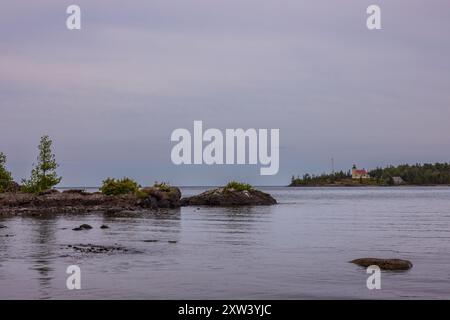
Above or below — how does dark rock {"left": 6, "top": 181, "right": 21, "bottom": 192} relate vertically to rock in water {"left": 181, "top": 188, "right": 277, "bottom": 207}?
above

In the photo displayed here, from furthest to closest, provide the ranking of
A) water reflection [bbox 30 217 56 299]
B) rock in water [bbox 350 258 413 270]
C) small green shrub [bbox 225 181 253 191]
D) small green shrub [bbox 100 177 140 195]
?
small green shrub [bbox 225 181 253 191], small green shrub [bbox 100 177 140 195], rock in water [bbox 350 258 413 270], water reflection [bbox 30 217 56 299]

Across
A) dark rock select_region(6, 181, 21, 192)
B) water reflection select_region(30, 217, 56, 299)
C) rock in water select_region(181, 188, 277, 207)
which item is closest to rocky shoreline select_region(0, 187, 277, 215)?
rock in water select_region(181, 188, 277, 207)

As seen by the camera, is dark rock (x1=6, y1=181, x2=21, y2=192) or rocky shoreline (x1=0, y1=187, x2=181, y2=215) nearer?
rocky shoreline (x1=0, y1=187, x2=181, y2=215)

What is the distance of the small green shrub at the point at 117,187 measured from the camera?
10456 centimetres

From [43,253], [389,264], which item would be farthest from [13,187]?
[389,264]

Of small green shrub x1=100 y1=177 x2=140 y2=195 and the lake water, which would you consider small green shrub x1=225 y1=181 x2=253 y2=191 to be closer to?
small green shrub x1=100 y1=177 x2=140 y2=195

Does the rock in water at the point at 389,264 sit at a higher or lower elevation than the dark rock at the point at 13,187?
lower

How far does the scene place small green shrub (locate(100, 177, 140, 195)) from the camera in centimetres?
10456

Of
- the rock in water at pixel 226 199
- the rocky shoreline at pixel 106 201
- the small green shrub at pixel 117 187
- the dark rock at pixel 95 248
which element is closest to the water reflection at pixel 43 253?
the dark rock at pixel 95 248

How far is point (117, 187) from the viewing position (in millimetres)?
104938

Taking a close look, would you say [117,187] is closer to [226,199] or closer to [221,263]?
[226,199]

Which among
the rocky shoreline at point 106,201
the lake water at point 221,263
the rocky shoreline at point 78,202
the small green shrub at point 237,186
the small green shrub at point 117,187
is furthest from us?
the small green shrub at point 237,186

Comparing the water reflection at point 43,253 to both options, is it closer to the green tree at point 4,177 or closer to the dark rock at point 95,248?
the dark rock at point 95,248

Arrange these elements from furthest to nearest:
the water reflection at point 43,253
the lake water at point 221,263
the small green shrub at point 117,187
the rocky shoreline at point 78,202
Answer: the small green shrub at point 117,187, the rocky shoreline at point 78,202, the water reflection at point 43,253, the lake water at point 221,263
